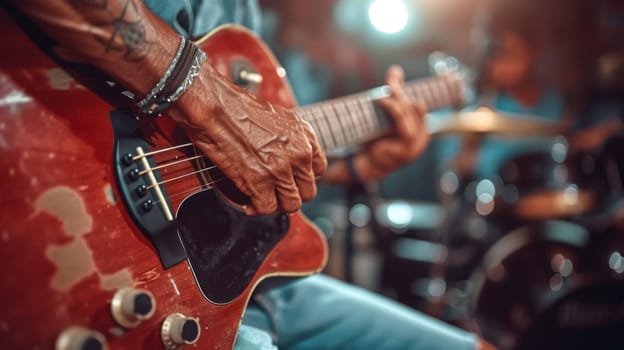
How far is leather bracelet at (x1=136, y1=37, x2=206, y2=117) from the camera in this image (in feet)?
2.33

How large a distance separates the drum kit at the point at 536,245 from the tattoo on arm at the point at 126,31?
Answer: 183 centimetres

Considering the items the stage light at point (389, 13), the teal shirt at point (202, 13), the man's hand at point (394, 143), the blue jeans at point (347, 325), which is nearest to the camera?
the teal shirt at point (202, 13)

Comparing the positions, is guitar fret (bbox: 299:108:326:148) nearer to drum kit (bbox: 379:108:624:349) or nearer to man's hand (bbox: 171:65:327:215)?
man's hand (bbox: 171:65:327:215)

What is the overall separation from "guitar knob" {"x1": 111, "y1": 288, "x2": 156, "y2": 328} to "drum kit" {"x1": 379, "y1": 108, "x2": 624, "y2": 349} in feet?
5.65

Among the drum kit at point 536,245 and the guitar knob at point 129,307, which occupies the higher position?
the guitar knob at point 129,307

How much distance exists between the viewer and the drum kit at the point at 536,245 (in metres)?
1.88

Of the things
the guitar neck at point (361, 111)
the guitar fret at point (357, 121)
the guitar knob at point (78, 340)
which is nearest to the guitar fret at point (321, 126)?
the guitar neck at point (361, 111)

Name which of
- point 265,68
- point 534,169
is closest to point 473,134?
point 534,169

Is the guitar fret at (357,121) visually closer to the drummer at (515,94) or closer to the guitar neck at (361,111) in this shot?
the guitar neck at (361,111)

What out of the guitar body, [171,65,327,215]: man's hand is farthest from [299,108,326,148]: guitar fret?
the guitar body

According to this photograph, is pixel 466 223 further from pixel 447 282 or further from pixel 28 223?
pixel 28 223

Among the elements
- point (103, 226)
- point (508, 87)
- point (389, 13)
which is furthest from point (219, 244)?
point (389, 13)

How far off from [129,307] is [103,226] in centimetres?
12

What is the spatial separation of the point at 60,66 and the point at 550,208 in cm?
224
